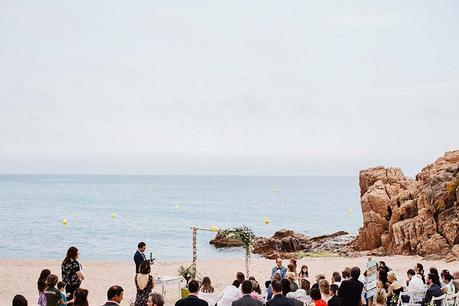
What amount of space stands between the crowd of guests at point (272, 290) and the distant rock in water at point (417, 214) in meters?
16.2

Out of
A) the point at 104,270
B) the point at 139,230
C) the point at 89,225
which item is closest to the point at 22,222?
the point at 89,225

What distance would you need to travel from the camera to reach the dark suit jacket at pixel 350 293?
10727mm

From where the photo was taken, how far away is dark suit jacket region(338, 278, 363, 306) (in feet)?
35.2

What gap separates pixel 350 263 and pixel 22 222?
66.2 meters

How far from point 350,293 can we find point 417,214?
2367cm

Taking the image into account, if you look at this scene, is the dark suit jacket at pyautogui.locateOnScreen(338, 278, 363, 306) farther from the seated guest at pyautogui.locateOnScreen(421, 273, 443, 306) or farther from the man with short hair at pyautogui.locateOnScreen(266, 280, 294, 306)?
the seated guest at pyautogui.locateOnScreen(421, 273, 443, 306)

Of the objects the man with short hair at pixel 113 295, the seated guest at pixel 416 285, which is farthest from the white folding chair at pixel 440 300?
the man with short hair at pixel 113 295

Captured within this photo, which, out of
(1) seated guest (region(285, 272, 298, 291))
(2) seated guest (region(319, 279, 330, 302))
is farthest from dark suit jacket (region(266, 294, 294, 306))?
(1) seated guest (region(285, 272, 298, 291))

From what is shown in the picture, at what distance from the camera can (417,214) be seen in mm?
32844

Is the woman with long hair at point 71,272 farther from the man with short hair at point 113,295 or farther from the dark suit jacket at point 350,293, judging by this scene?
the dark suit jacket at point 350,293

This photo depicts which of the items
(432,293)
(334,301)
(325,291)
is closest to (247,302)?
(334,301)

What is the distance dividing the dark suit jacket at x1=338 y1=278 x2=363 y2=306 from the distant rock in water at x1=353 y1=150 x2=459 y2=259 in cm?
1965

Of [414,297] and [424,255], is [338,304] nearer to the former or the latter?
[414,297]

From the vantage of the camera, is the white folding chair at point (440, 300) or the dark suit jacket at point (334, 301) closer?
the dark suit jacket at point (334, 301)
